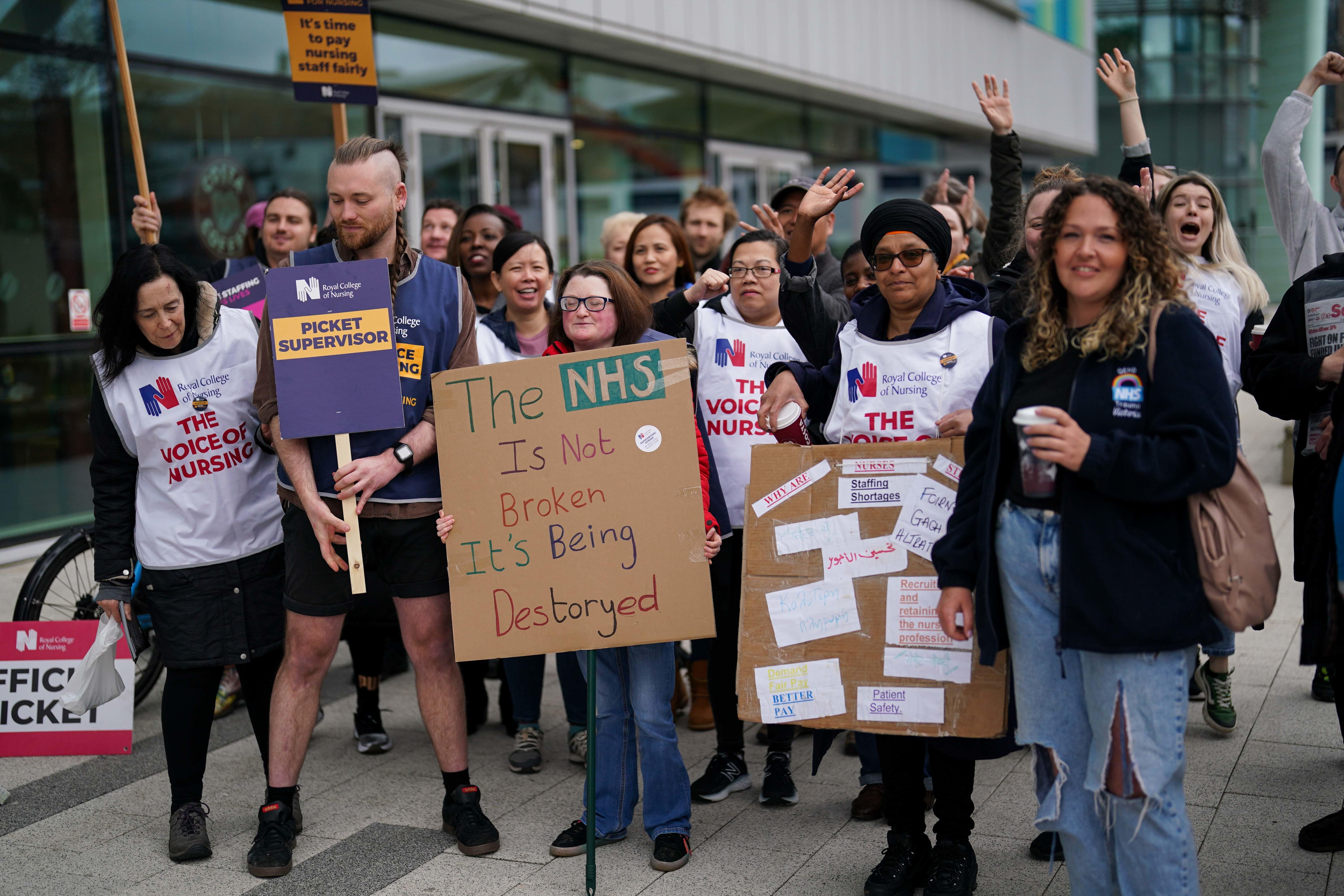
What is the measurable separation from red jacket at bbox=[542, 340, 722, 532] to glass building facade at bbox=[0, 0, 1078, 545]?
553 centimetres

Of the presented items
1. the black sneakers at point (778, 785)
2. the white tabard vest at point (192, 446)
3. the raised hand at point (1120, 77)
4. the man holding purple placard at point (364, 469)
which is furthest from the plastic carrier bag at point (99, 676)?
the raised hand at point (1120, 77)

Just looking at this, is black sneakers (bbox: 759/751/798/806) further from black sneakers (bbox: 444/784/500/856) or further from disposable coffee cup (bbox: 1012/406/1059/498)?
disposable coffee cup (bbox: 1012/406/1059/498)

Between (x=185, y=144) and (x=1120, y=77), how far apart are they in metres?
6.56

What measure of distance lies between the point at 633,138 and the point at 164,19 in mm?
5689

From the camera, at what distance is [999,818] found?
3.84m

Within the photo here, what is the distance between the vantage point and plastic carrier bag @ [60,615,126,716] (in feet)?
12.7

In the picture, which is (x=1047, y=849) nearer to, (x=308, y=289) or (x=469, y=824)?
(x=469, y=824)

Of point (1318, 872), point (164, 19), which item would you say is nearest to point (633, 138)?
point (164, 19)

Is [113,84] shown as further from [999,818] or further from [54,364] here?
[999,818]

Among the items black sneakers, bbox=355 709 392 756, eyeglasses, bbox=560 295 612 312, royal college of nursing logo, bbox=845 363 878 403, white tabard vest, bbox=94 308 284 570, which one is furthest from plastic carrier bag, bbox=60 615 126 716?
royal college of nursing logo, bbox=845 363 878 403

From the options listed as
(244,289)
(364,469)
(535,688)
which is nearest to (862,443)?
(364,469)

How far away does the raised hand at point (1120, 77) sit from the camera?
183 inches

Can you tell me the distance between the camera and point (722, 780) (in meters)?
4.12

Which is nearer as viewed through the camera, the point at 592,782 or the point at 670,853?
the point at 592,782
